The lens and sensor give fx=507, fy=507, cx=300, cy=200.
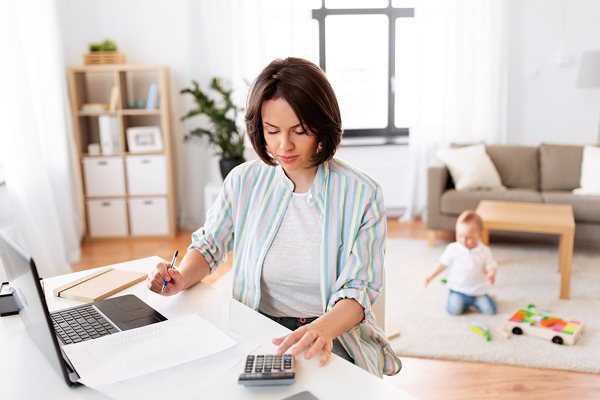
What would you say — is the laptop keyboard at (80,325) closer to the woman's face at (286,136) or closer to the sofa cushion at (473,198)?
the woman's face at (286,136)

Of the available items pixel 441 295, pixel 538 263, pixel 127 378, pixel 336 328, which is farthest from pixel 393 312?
pixel 127 378

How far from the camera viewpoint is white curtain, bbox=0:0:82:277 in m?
2.85

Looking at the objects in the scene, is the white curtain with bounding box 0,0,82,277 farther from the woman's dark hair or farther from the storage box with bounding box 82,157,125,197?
the woman's dark hair

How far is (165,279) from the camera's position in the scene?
1.22 m

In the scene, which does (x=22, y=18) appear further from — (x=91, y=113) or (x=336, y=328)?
(x=336, y=328)

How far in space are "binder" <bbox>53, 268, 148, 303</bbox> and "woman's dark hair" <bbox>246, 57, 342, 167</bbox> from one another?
1.78 feet

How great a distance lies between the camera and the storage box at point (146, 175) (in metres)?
4.02

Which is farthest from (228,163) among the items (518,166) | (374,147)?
(518,166)

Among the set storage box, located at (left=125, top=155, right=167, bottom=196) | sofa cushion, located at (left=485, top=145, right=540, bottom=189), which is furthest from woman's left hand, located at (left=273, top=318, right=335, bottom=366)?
sofa cushion, located at (left=485, top=145, right=540, bottom=189)

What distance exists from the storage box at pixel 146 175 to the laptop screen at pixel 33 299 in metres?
3.11

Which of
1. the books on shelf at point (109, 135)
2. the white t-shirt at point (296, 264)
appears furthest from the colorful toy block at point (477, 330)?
the books on shelf at point (109, 135)

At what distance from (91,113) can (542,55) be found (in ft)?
12.7

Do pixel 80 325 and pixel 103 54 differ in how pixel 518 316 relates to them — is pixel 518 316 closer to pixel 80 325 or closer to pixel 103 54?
pixel 80 325

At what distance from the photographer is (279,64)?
1.17 m
